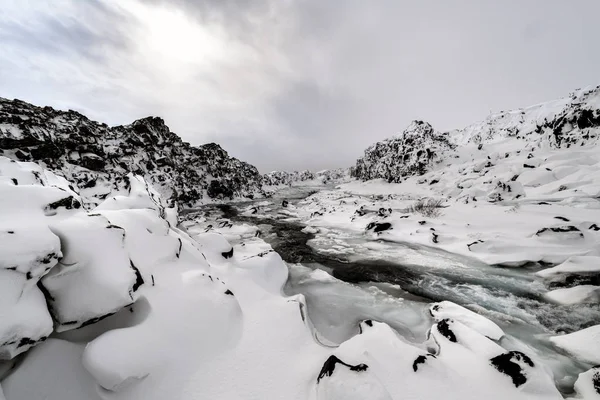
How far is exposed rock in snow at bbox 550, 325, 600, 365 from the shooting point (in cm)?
525

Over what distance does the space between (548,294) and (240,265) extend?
1162cm

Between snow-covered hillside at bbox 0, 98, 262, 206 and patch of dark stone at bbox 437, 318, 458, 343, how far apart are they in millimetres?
17918

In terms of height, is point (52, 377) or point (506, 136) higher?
point (506, 136)

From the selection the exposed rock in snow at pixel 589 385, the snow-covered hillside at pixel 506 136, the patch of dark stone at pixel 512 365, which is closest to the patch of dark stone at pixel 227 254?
the patch of dark stone at pixel 512 365

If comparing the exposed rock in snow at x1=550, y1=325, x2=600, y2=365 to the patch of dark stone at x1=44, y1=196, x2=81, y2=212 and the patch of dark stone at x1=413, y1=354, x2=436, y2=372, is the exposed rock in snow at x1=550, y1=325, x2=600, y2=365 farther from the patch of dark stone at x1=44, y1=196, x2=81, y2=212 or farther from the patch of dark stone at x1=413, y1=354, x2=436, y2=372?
the patch of dark stone at x1=44, y1=196, x2=81, y2=212

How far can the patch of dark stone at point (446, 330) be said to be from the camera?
222 inches

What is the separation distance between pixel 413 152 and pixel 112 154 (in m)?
73.2


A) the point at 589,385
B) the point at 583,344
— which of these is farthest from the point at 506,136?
the point at 589,385

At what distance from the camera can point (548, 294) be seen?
7930 millimetres

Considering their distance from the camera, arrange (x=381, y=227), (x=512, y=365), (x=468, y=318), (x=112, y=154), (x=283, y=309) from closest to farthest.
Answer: (x=512, y=365), (x=468, y=318), (x=283, y=309), (x=381, y=227), (x=112, y=154)

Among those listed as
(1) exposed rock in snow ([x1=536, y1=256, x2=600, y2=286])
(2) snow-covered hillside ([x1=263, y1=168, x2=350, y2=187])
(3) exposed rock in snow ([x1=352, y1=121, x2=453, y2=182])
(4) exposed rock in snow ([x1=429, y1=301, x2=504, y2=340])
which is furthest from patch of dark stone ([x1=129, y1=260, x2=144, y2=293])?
(2) snow-covered hillside ([x1=263, y1=168, x2=350, y2=187])

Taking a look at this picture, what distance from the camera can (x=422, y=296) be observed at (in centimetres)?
868

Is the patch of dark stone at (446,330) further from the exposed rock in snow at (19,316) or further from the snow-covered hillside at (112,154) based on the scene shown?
the snow-covered hillside at (112,154)

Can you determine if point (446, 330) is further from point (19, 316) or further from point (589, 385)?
point (19, 316)
